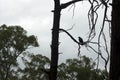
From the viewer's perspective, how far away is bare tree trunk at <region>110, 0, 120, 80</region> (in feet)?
10.2

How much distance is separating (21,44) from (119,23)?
95.5 feet

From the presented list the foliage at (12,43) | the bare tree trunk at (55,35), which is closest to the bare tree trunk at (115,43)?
the bare tree trunk at (55,35)

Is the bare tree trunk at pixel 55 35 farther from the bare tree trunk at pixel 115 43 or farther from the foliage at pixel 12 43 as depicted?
the foliage at pixel 12 43

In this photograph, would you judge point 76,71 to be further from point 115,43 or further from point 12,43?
point 115,43

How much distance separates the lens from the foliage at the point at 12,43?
104ft

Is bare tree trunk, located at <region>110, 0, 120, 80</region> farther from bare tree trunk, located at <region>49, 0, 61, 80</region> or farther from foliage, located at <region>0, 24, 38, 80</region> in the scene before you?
foliage, located at <region>0, 24, 38, 80</region>

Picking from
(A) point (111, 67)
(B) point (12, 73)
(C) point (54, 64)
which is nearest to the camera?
(A) point (111, 67)

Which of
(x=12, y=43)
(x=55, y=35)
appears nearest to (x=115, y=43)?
(x=55, y=35)

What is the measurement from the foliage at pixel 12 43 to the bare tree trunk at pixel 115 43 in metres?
28.5

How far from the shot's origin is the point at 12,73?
3127 cm

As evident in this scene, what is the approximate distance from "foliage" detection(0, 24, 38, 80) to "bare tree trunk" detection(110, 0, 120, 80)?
93.4 ft

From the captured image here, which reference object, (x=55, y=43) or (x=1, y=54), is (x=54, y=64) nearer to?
(x=55, y=43)

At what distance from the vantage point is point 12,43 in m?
32.3

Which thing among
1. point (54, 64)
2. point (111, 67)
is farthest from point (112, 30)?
point (54, 64)
